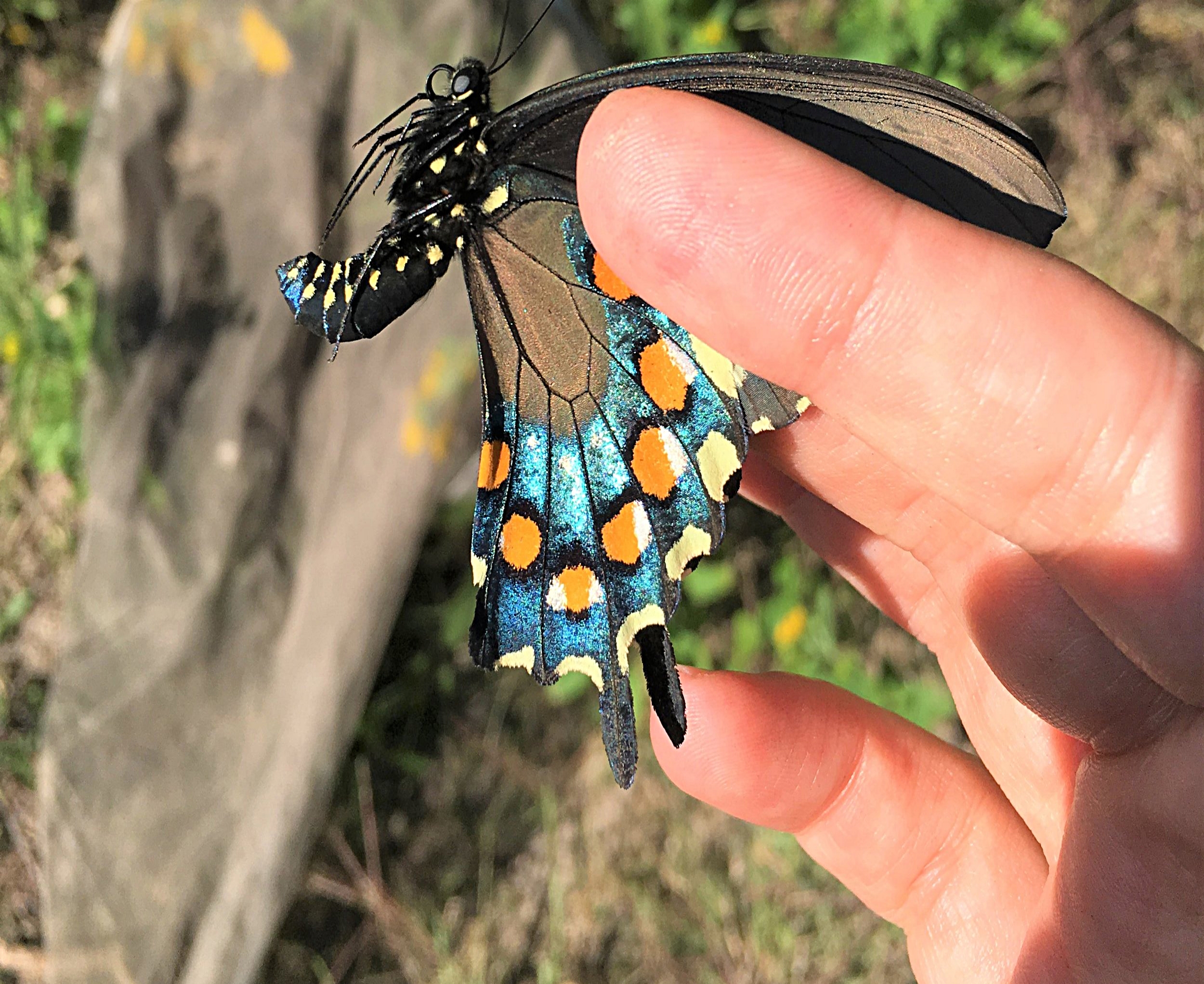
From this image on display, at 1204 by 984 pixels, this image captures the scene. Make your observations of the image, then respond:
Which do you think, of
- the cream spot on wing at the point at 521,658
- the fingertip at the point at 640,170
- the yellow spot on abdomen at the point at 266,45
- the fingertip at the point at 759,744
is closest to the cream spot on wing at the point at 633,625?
the cream spot on wing at the point at 521,658

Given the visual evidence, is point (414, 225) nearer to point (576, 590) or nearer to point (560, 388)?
point (560, 388)

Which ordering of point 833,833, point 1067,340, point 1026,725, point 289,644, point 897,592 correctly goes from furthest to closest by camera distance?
point 289,644, point 897,592, point 833,833, point 1026,725, point 1067,340

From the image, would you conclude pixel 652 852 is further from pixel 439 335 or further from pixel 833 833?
pixel 439 335

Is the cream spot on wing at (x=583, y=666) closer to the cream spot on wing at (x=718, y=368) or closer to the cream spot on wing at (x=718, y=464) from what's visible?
the cream spot on wing at (x=718, y=464)

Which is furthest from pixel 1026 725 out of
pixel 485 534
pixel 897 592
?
pixel 485 534

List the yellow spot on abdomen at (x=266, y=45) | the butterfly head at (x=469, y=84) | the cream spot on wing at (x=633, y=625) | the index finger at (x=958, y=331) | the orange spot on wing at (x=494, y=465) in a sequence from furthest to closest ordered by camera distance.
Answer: the yellow spot on abdomen at (x=266, y=45)
the orange spot on wing at (x=494, y=465)
the cream spot on wing at (x=633, y=625)
the butterfly head at (x=469, y=84)
the index finger at (x=958, y=331)

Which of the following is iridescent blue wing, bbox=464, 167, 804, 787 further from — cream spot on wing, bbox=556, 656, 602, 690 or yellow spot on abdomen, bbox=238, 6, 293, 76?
yellow spot on abdomen, bbox=238, 6, 293, 76
